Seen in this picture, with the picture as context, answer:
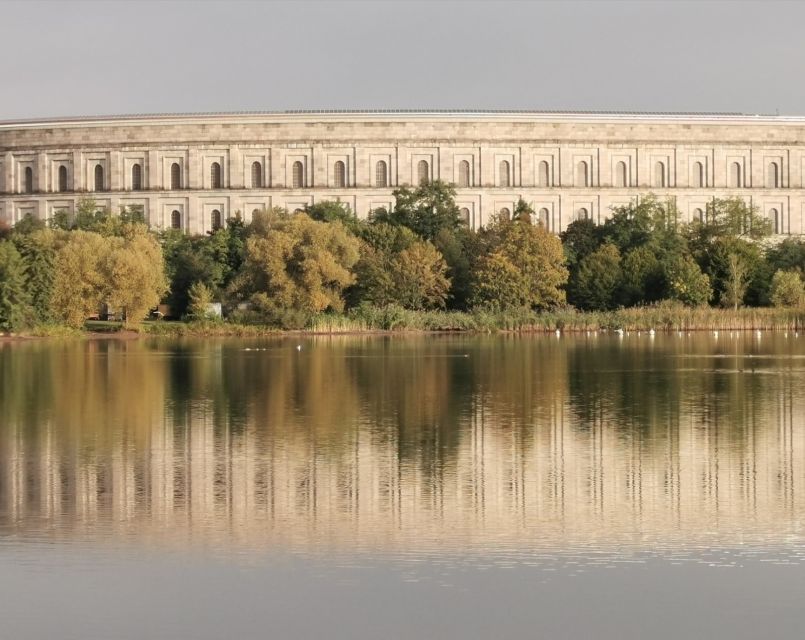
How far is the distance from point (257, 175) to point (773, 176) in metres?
38.0

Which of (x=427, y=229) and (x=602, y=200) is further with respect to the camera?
(x=602, y=200)

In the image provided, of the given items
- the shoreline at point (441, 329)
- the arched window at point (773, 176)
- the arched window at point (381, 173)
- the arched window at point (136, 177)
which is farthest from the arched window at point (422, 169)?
the shoreline at point (441, 329)

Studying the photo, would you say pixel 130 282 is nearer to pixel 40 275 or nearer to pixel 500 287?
pixel 40 275

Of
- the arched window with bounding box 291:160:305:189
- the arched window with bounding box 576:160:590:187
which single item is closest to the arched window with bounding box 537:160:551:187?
the arched window with bounding box 576:160:590:187

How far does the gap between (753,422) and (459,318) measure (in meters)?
45.8

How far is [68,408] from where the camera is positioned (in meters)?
26.3

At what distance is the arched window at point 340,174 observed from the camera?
105 meters

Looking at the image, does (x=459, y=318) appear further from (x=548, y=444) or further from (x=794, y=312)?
(x=548, y=444)

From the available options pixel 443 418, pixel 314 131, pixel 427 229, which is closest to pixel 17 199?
pixel 314 131

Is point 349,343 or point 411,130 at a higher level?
point 411,130

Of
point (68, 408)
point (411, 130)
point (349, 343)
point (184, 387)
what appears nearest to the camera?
point (68, 408)

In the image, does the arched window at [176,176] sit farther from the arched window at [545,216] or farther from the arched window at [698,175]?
the arched window at [698,175]

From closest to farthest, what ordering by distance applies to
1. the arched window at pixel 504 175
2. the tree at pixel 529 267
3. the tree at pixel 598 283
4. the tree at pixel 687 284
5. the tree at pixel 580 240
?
1. the tree at pixel 529 267
2. the tree at pixel 687 284
3. the tree at pixel 598 283
4. the tree at pixel 580 240
5. the arched window at pixel 504 175

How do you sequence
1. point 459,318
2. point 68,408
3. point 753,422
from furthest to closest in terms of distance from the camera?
point 459,318 → point 68,408 → point 753,422
